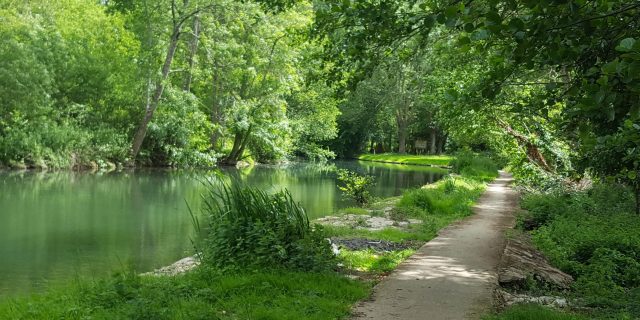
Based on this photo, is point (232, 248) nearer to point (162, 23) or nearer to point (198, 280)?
point (198, 280)

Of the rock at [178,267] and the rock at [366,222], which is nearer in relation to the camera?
Result: the rock at [178,267]

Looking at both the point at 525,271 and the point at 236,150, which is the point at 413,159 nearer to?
the point at 236,150

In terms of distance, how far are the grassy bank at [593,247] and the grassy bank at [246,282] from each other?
6.73 ft

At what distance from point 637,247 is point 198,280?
6.68 metres

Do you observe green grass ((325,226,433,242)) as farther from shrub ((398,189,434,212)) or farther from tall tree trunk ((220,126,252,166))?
tall tree trunk ((220,126,252,166))

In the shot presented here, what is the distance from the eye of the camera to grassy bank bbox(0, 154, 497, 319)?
5.85 m

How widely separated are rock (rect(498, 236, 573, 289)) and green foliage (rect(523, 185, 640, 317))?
0.25 m

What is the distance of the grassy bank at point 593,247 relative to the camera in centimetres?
630

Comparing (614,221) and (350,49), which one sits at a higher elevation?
(350,49)

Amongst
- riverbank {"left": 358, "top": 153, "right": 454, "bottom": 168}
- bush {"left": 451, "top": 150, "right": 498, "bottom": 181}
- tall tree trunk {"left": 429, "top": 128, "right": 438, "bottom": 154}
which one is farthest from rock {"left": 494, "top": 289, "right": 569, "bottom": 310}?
tall tree trunk {"left": 429, "top": 128, "right": 438, "bottom": 154}

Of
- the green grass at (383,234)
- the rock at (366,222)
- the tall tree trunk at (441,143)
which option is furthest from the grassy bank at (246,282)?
the tall tree trunk at (441,143)

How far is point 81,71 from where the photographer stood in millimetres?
33344

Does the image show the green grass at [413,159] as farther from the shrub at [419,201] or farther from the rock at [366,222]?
the rock at [366,222]

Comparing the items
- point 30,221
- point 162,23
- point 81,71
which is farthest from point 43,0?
point 30,221
